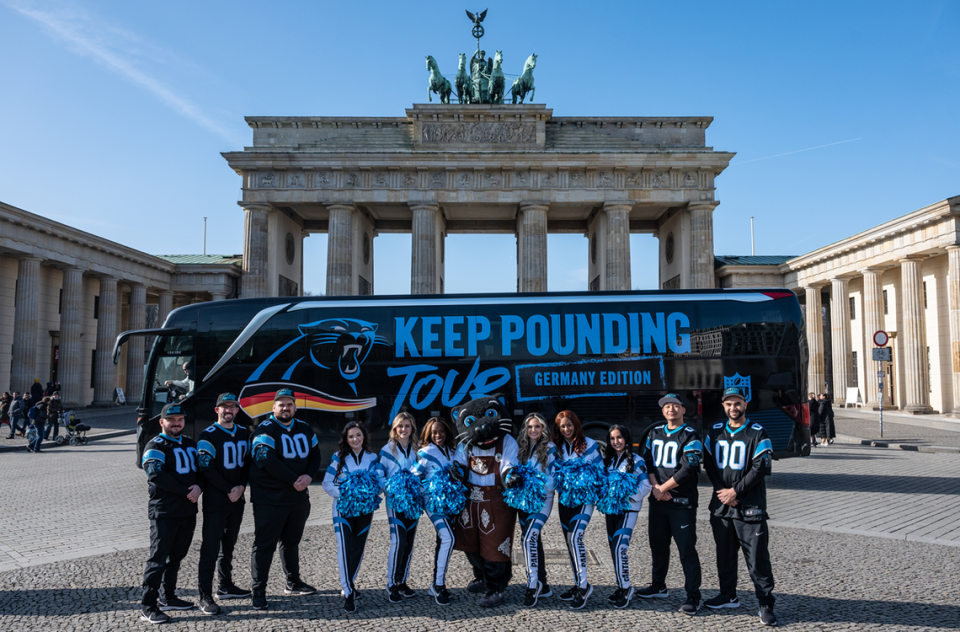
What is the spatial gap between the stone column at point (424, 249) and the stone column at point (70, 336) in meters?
17.1

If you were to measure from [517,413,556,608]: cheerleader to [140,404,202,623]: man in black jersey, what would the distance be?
265cm

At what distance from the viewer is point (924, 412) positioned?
92.8ft

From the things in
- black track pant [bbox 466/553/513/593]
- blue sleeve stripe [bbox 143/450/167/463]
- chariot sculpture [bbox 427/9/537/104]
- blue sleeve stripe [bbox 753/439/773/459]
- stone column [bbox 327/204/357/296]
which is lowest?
black track pant [bbox 466/553/513/593]

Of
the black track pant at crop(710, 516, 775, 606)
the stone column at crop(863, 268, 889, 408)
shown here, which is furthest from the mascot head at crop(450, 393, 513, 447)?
the stone column at crop(863, 268, 889, 408)

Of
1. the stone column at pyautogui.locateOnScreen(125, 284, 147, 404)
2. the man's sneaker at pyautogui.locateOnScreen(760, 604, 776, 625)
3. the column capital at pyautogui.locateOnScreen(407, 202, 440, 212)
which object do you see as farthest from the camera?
the column capital at pyautogui.locateOnScreen(407, 202, 440, 212)

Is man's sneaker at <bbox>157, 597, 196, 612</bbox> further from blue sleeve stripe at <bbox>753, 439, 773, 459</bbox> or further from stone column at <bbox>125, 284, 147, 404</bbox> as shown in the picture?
stone column at <bbox>125, 284, 147, 404</bbox>

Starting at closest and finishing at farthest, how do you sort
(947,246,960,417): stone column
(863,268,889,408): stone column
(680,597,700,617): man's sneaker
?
(680,597,700,617): man's sneaker → (947,246,960,417): stone column → (863,268,889,408): stone column

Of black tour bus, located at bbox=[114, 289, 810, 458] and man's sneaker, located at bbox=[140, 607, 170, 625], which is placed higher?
black tour bus, located at bbox=[114, 289, 810, 458]

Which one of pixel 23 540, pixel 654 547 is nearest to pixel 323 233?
pixel 23 540

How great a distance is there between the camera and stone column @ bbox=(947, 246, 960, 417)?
2547cm

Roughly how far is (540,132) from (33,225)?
2676 cm

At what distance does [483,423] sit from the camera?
521 cm

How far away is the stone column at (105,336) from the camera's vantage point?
3444 centimetres

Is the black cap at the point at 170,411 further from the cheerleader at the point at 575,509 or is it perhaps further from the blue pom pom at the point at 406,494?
the cheerleader at the point at 575,509
